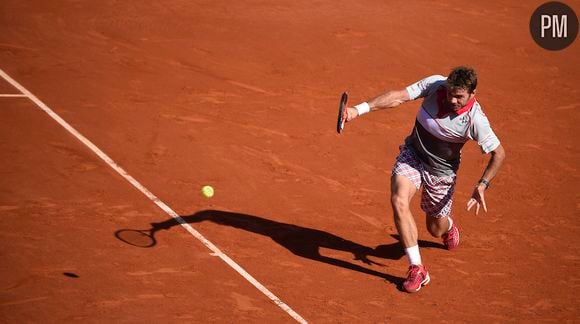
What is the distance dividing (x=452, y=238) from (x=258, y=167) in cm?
284

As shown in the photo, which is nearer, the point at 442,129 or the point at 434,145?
the point at 442,129

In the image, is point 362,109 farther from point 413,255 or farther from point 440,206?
point 413,255

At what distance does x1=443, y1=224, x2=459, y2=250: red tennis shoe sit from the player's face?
174 cm

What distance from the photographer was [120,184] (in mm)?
9688

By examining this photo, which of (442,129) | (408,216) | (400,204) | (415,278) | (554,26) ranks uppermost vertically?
(554,26)

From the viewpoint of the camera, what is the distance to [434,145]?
8164 millimetres

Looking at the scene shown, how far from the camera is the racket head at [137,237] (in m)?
8.43

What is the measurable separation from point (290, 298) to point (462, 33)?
35.7ft

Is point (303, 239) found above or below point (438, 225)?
below

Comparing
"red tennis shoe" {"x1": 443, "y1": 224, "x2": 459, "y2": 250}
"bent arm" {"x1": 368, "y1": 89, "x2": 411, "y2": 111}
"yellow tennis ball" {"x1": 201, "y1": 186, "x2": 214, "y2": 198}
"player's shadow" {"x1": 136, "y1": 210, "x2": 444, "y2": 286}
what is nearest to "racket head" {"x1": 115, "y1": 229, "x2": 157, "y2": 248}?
"player's shadow" {"x1": 136, "y1": 210, "x2": 444, "y2": 286}

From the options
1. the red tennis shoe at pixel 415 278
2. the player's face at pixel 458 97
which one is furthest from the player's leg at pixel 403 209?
the player's face at pixel 458 97

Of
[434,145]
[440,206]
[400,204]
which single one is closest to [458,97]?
[434,145]

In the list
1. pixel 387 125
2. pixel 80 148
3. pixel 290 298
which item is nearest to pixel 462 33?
pixel 387 125

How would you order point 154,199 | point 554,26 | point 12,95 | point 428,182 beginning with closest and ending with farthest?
point 428,182 < point 154,199 < point 12,95 < point 554,26
